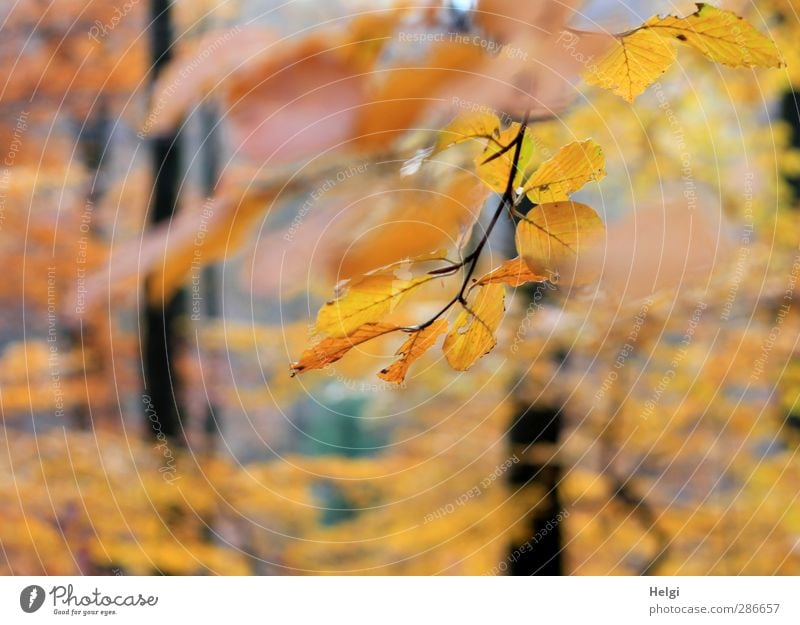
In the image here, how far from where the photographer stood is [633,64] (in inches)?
17.9

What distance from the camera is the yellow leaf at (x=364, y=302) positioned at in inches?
15.1

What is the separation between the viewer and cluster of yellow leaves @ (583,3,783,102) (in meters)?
0.41

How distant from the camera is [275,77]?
490 mm

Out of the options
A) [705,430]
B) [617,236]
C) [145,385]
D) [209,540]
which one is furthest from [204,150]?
[705,430]

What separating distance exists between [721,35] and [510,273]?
0.58 ft

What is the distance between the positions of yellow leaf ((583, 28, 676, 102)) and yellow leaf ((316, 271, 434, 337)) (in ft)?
0.57
